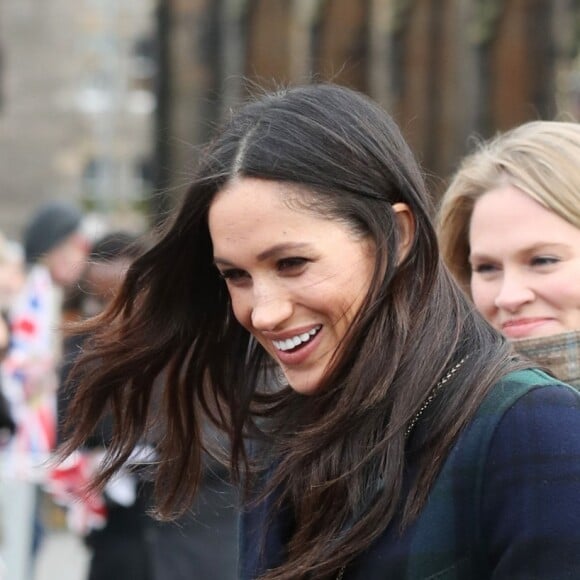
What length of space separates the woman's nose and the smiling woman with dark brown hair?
56 centimetres

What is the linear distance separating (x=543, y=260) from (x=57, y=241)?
5148mm

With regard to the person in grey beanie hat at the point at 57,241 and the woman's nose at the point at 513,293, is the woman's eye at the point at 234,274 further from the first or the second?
the person in grey beanie hat at the point at 57,241

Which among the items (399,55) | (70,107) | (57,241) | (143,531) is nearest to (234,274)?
(143,531)

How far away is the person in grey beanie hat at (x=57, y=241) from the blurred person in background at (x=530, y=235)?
4.65 metres

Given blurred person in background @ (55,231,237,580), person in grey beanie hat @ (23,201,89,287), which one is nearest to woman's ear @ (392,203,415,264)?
blurred person in background @ (55,231,237,580)

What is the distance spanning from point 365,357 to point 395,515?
0.25 metres

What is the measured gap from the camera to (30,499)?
279 inches

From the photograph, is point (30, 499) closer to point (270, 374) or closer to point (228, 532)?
point (228, 532)

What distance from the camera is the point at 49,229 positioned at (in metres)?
7.90

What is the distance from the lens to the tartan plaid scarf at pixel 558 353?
268cm

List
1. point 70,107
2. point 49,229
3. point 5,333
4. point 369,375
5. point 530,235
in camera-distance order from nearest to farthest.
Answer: point 369,375 < point 530,235 < point 5,333 < point 49,229 < point 70,107

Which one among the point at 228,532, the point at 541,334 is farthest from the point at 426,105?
the point at 541,334

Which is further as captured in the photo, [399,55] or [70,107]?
[70,107]

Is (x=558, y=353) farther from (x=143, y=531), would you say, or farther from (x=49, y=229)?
(x=49, y=229)
